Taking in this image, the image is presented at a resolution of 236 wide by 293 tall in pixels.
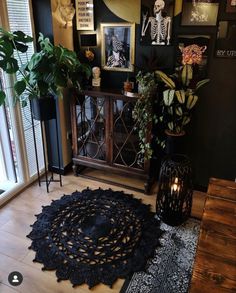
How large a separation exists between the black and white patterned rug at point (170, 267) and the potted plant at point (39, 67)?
1530mm

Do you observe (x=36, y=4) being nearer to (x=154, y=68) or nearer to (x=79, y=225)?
(x=154, y=68)

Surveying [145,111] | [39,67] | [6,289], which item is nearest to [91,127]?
[145,111]

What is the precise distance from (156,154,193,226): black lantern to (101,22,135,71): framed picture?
109 centimetres

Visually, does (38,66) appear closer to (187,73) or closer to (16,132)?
(16,132)

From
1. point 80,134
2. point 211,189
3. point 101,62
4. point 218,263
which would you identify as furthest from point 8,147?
point 218,263

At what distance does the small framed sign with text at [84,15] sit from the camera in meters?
2.57

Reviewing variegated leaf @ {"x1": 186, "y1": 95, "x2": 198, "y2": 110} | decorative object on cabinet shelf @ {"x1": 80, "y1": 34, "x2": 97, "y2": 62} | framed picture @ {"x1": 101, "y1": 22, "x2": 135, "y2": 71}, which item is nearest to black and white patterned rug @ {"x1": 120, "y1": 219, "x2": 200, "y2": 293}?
variegated leaf @ {"x1": 186, "y1": 95, "x2": 198, "y2": 110}

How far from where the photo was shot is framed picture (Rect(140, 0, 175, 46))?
7.57 ft

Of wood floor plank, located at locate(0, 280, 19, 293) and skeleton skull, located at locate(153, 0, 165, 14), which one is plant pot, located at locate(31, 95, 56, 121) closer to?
skeleton skull, located at locate(153, 0, 165, 14)

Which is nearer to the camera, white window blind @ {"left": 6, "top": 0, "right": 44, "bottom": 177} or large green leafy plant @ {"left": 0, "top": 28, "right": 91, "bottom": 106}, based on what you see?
large green leafy plant @ {"left": 0, "top": 28, "right": 91, "bottom": 106}

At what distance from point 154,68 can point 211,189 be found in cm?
139

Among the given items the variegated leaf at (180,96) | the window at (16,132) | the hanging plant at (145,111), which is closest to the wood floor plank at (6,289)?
the window at (16,132)

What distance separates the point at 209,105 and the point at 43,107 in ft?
4.94

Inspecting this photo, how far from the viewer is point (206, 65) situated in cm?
232
